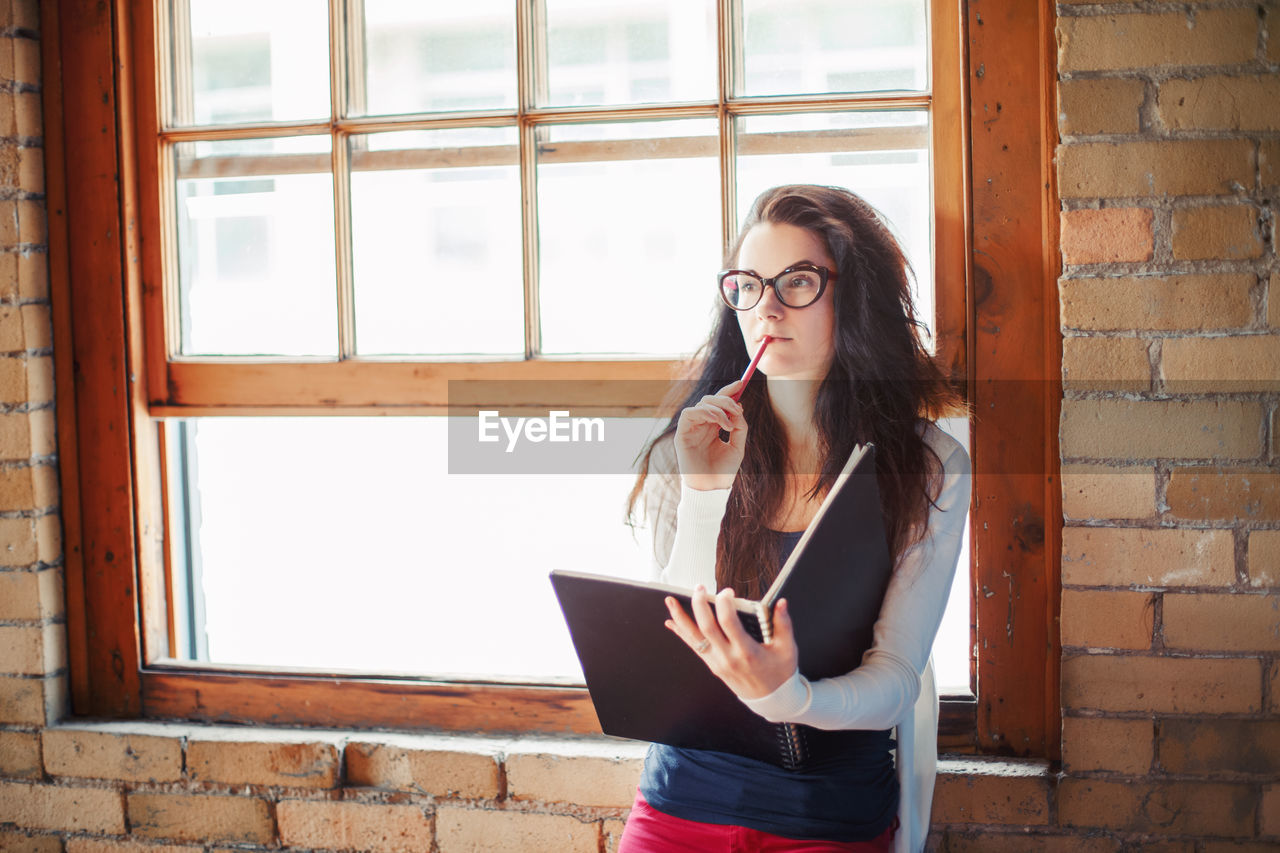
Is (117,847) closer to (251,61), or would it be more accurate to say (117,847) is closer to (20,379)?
(20,379)

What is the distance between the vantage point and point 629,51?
5.20ft

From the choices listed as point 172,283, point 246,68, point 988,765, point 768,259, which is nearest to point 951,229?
point 768,259

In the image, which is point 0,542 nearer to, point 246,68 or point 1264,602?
point 246,68

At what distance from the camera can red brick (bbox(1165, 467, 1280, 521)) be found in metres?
1.34

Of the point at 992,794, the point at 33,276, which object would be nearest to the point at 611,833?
the point at 992,794

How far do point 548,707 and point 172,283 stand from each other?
40.9 inches

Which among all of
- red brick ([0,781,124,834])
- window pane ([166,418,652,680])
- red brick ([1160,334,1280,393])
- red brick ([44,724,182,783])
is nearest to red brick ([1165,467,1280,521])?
red brick ([1160,334,1280,393])

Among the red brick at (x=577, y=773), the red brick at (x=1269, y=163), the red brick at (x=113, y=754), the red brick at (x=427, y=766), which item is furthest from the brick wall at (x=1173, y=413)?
the red brick at (x=113, y=754)

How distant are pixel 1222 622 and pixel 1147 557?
0.14m

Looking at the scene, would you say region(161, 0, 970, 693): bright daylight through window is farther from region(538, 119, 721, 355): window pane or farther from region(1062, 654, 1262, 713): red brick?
region(1062, 654, 1262, 713): red brick

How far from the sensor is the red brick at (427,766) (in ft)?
5.31

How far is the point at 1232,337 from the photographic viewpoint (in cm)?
133

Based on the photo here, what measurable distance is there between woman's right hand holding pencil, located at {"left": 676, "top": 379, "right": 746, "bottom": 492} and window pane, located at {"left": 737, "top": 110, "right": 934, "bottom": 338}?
40cm
